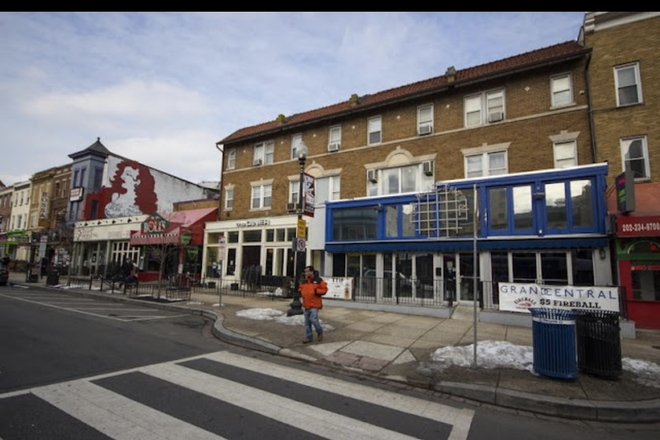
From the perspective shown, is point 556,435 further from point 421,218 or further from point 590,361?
point 421,218

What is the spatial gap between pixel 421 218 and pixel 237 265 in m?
13.0

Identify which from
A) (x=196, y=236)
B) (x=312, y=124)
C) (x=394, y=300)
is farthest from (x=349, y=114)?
(x=196, y=236)

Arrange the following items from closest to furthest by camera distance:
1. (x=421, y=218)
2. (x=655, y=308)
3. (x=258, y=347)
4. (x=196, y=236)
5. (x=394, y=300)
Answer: (x=258, y=347)
(x=655, y=308)
(x=394, y=300)
(x=421, y=218)
(x=196, y=236)

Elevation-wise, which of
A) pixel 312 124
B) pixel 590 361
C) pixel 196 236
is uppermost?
pixel 312 124

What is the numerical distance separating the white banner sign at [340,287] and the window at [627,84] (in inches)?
512

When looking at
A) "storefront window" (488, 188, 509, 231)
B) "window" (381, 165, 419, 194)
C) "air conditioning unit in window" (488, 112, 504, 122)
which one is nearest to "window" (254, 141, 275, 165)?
"window" (381, 165, 419, 194)

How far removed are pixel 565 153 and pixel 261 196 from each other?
17.4 metres

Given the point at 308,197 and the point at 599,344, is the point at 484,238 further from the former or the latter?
the point at 599,344

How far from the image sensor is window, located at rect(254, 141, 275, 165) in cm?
2420

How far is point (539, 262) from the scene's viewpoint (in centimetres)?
1321

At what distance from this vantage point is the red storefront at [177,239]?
2356 cm

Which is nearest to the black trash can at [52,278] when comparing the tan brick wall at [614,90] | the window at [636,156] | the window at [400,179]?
the window at [400,179]

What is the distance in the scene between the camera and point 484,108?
1694 cm

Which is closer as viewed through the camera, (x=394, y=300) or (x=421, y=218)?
(x=394, y=300)
